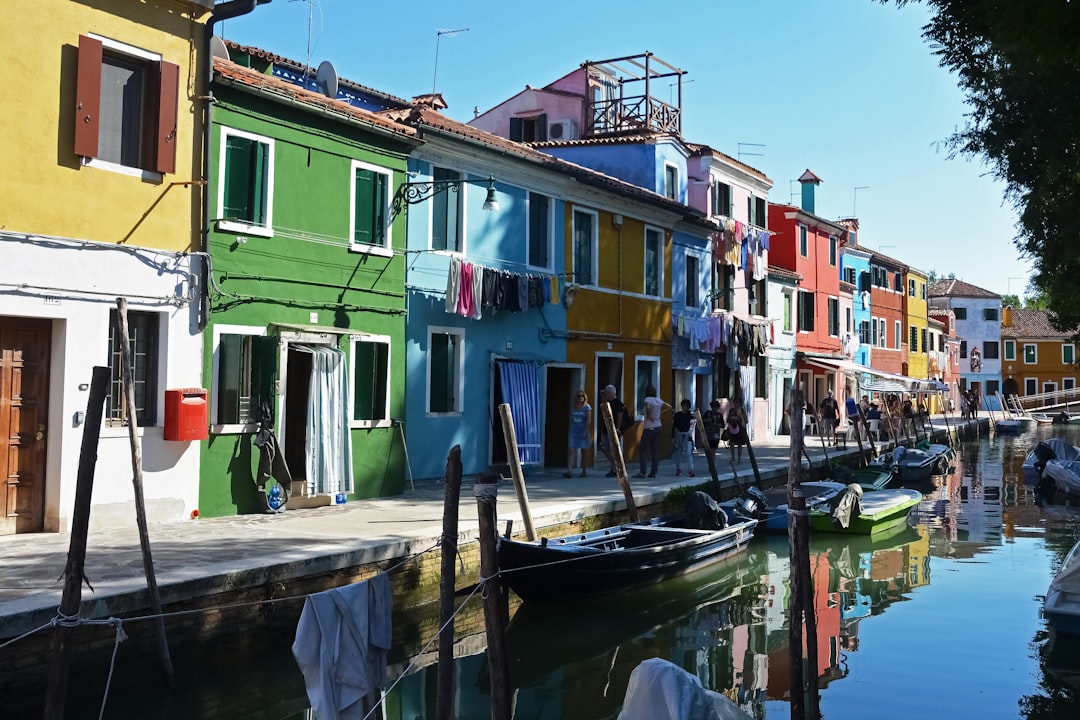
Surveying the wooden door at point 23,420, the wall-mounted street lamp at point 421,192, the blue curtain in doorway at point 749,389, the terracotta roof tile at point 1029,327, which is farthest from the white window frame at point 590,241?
the terracotta roof tile at point 1029,327

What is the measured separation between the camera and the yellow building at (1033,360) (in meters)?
76.7

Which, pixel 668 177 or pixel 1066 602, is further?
pixel 668 177

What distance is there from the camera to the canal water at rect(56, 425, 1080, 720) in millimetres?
9195

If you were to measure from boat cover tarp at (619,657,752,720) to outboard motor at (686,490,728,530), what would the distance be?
397 inches

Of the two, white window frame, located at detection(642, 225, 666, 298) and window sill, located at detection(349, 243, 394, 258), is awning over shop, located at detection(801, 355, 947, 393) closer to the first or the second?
white window frame, located at detection(642, 225, 666, 298)

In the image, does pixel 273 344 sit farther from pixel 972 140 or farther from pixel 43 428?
pixel 972 140

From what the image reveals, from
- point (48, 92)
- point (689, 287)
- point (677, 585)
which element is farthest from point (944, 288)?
point (48, 92)

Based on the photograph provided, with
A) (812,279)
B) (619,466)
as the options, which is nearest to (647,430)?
(619,466)

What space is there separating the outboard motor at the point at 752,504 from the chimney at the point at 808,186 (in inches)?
1099

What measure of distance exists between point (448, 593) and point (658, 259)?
1891 centimetres

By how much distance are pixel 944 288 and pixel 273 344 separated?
73.8m

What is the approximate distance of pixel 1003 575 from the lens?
1570cm

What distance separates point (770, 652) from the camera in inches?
451

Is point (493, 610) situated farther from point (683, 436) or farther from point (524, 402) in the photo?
point (683, 436)
